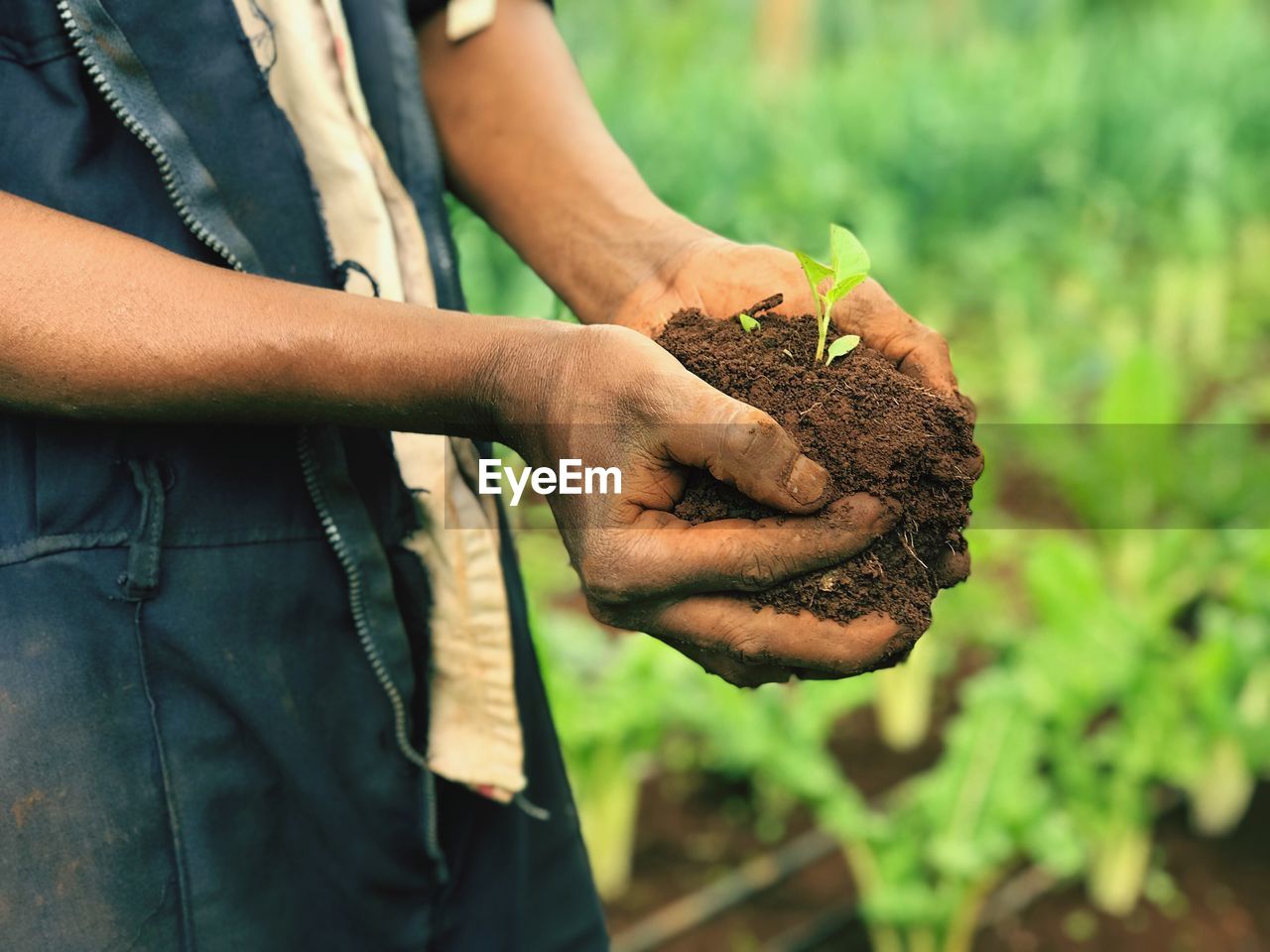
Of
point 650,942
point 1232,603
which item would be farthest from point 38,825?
point 1232,603

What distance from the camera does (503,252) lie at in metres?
3.95

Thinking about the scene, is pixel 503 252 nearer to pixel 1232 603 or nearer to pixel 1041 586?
pixel 1041 586

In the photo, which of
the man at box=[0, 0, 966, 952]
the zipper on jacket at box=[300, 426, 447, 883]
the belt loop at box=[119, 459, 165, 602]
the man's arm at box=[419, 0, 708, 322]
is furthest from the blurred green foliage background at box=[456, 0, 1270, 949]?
the belt loop at box=[119, 459, 165, 602]

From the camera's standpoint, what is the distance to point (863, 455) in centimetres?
108

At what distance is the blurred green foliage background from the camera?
2494 mm

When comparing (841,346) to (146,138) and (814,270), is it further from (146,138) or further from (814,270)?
(146,138)

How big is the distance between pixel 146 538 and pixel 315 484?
0.53 ft

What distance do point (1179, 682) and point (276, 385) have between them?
7.41 feet

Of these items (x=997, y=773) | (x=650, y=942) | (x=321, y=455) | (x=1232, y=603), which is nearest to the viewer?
(x=321, y=455)

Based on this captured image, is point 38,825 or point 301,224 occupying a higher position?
point 301,224

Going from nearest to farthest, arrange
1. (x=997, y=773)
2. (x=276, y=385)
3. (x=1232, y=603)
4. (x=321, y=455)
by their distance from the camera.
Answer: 1. (x=276, y=385)
2. (x=321, y=455)
3. (x=997, y=773)
4. (x=1232, y=603)

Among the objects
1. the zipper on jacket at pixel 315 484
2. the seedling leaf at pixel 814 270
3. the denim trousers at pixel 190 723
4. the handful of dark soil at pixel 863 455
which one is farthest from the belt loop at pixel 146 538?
the seedling leaf at pixel 814 270

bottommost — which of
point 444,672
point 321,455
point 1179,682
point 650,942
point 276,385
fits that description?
point 650,942

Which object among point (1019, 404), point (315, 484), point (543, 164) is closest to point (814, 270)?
point (543, 164)
